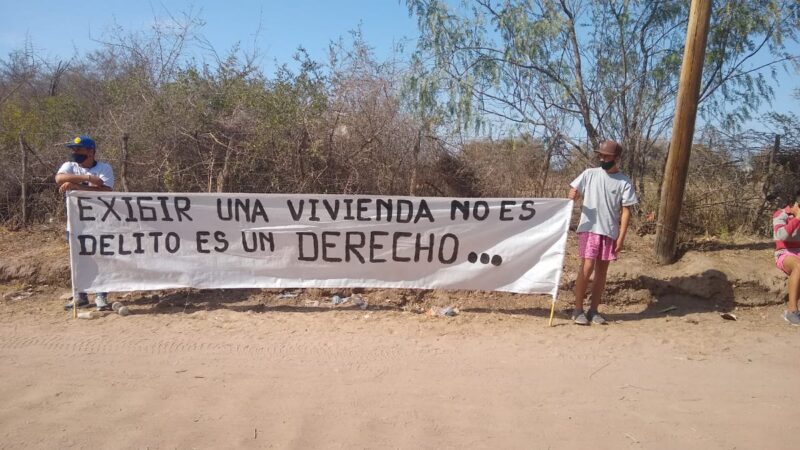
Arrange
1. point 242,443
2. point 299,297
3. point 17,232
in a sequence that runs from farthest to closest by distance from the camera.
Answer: point 17,232 → point 299,297 → point 242,443

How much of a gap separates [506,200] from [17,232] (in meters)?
6.89

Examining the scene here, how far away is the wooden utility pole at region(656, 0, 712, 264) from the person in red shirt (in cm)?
104

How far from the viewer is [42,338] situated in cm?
470

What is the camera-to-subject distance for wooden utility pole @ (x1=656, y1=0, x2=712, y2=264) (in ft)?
19.8

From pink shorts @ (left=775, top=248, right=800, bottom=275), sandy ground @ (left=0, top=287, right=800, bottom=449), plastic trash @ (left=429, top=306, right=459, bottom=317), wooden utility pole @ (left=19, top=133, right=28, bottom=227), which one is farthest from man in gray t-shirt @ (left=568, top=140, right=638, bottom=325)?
wooden utility pole @ (left=19, top=133, right=28, bottom=227)

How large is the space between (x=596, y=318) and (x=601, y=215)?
106 cm

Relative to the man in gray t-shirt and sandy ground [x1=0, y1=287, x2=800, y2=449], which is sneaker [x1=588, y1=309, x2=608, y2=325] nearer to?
the man in gray t-shirt

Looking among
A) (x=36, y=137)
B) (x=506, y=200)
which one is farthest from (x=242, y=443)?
(x=36, y=137)

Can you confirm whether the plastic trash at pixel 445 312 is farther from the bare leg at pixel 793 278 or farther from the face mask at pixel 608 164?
the bare leg at pixel 793 278

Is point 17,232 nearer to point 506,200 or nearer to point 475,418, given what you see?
point 506,200

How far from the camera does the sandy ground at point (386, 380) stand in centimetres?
325

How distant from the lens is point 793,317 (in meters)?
5.43

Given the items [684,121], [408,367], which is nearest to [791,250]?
[684,121]

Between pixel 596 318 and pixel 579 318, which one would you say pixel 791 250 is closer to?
pixel 596 318
